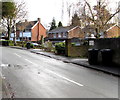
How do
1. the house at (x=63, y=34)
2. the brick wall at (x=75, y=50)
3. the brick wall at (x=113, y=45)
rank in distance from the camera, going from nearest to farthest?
the brick wall at (x=113, y=45)
the brick wall at (x=75, y=50)
the house at (x=63, y=34)

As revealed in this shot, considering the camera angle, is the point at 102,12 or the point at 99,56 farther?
the point at 102,12

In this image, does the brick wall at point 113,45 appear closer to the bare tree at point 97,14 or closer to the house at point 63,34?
the bare tree at point 97,14

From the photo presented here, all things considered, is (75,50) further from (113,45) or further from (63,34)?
(63,34)

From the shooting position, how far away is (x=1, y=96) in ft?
18.5

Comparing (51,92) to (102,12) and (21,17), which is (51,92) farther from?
(21,17)

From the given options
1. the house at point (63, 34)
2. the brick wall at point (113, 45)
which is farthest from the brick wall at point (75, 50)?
the house at point (63, 34)

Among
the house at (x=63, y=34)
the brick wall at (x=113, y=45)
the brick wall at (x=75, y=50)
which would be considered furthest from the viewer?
the house at (x=63, y=34)

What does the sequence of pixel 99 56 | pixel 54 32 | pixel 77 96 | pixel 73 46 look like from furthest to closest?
pixel 54 32 < pixel 73 46 < pixel 99 56 < pixel 77 96

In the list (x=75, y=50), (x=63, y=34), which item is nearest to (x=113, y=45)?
(x=75, y=50)

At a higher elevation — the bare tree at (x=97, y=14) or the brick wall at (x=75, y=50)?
the bare tree at (x=97, y=14)

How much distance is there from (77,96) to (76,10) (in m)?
21.2

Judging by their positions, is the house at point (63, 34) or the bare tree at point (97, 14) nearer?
the bare tree at point (97, 14)

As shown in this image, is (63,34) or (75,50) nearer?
(75,50)

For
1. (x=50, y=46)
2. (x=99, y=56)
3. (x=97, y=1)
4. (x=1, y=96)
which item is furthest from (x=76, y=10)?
(x=1, y=96)
